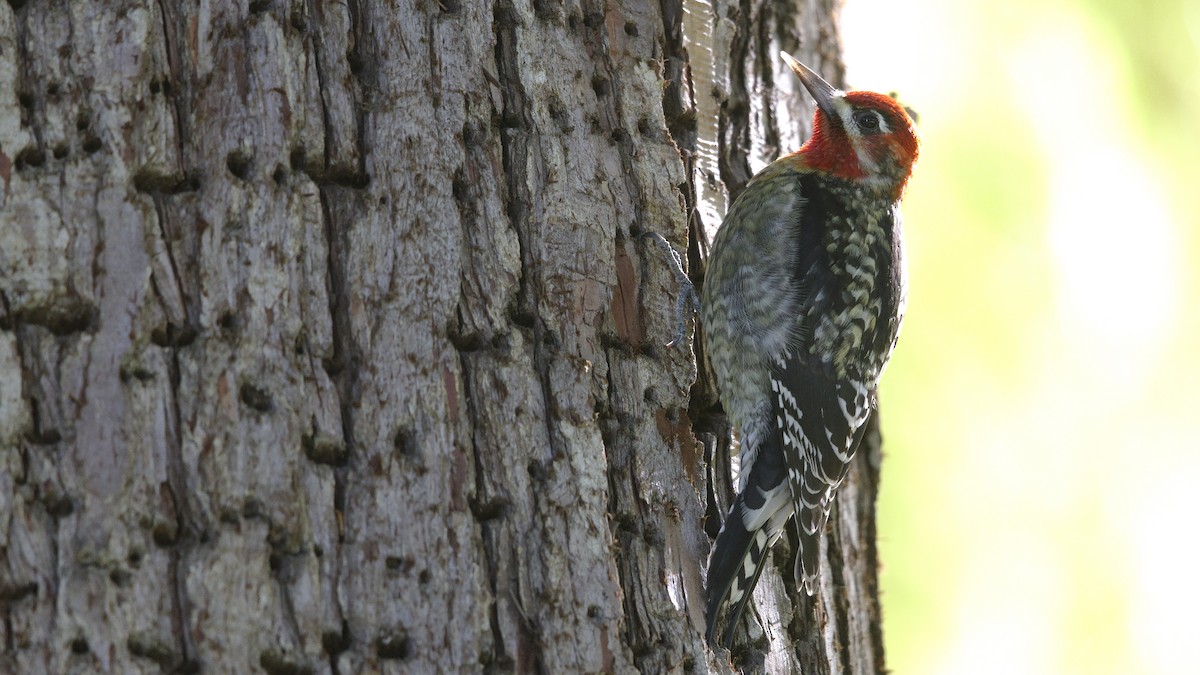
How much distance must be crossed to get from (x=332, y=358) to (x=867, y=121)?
7.84ft

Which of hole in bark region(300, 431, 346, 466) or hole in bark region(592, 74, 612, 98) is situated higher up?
hole in bark region(592, 74, 612, 98)

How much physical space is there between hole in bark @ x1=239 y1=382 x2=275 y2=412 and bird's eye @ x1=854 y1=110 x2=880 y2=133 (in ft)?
8.10

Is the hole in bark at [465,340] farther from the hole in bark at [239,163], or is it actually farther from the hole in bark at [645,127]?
the hole in bark at [645,127]

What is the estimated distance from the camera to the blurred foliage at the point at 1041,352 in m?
5.66

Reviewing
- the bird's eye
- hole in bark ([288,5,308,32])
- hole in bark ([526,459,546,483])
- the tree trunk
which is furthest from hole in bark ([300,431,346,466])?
the bird's eye

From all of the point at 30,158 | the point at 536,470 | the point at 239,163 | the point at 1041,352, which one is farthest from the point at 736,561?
the point at 1041,352

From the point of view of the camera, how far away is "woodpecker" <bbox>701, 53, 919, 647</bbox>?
3.45 metres

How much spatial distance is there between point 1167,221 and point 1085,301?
71 cm

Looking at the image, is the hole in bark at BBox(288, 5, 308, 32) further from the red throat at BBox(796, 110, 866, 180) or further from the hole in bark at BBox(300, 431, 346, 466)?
the red throat at BBox(796, 110, 866, 180)

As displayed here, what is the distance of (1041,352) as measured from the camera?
5.91 meters

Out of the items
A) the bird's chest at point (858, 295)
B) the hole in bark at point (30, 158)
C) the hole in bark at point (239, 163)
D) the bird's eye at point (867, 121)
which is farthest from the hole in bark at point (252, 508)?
the bird's eye at point (867, 121)

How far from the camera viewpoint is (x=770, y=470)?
132 inches

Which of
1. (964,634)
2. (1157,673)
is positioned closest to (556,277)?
(964,634)

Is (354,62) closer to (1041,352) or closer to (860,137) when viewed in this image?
(860,137)
